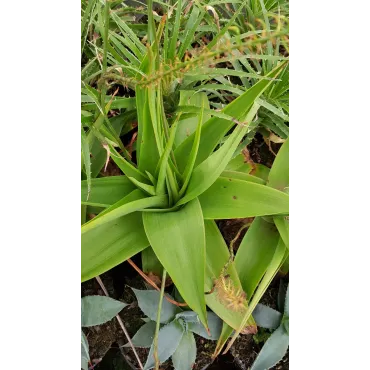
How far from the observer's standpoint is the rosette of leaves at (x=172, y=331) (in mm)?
596

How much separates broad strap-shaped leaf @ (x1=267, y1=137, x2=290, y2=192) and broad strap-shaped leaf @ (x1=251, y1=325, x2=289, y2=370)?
0.57 ft

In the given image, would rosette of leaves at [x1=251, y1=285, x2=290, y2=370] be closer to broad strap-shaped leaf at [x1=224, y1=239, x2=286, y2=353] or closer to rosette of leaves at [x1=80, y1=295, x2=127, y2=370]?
broad strap-shaped leaf at [x1=224, y1=239, x2=286, y2=353]

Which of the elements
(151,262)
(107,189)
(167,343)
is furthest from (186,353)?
(107,189)

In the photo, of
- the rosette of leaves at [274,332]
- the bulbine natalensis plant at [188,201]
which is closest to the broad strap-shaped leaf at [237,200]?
the bulbine natalensis plant at [188,201]

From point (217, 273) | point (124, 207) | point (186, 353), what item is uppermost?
point (124, 207)

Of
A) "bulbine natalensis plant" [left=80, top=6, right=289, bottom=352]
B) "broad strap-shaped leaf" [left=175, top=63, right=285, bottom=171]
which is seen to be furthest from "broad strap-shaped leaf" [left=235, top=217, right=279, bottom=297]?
"broad strap-shaped leaf" [left=175, top=63, right=285, bottom=171]

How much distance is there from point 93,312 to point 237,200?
0.75 ft

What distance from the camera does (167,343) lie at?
23.9 inches

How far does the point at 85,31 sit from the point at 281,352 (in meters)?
0.46

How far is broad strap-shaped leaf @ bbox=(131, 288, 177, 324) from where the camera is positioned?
1.96ft

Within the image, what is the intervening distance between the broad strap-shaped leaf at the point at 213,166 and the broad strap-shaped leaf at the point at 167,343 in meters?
0.16

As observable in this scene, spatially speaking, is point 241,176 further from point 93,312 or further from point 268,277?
point 93,312
